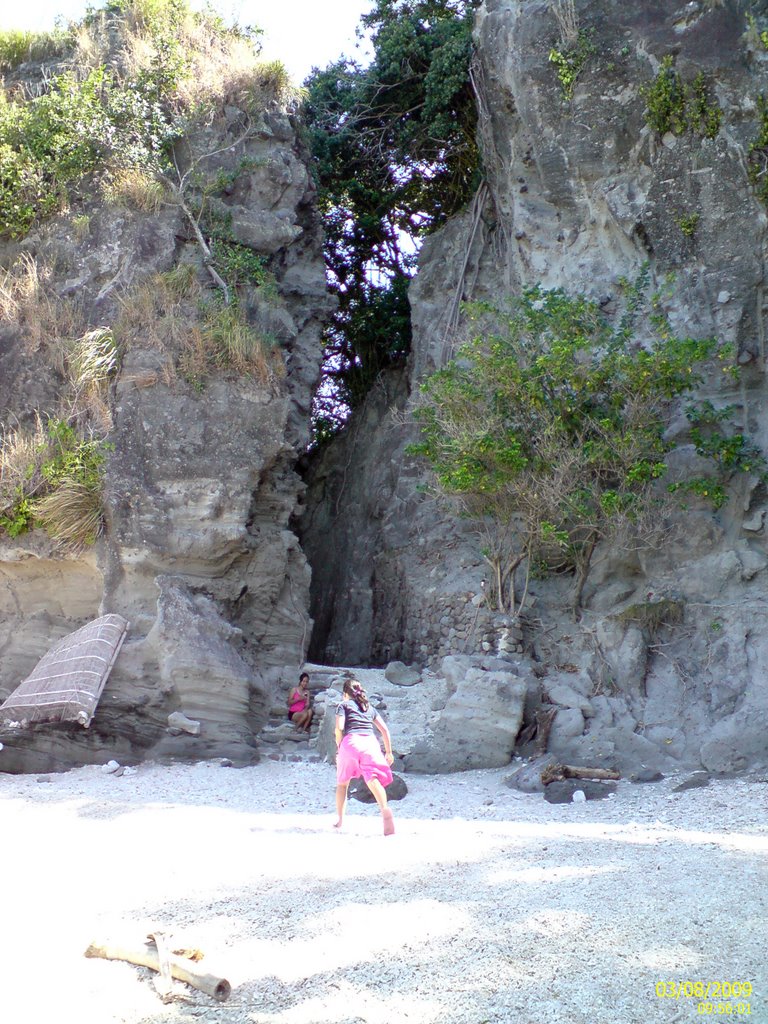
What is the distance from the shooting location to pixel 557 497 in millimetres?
11609

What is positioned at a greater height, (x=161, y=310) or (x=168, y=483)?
(x=161, y=310)

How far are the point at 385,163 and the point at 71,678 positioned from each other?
37.8ft

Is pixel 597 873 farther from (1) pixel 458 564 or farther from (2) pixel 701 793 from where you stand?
(1) pixel 458 564

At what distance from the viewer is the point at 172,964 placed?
14.8 feet

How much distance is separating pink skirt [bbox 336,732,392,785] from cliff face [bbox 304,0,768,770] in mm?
3658

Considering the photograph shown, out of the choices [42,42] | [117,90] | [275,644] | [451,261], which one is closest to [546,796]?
[275,644]

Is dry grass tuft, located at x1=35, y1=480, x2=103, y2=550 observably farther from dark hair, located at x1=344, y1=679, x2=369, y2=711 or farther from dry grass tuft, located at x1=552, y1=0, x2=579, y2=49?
dry grass tuft, located at x1=552, y1=0, x2=579, y2=49

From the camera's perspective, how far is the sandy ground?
13.9 feet

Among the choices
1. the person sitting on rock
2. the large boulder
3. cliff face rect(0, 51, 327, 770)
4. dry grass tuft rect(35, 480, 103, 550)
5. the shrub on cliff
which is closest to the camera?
the large boulder

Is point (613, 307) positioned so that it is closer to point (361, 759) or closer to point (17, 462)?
point (17, 462)

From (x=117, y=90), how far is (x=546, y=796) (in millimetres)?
12062
